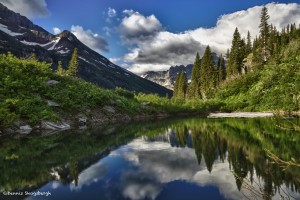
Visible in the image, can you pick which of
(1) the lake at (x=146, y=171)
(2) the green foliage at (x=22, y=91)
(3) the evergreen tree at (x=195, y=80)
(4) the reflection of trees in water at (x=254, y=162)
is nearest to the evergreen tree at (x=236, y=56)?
(3) the evergreen tree at (x=195, y=80)

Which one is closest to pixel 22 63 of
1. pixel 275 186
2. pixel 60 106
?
pixel 60 106

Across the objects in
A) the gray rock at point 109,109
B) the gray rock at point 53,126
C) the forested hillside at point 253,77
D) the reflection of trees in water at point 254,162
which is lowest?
the reflection of trees in water at point 254,162

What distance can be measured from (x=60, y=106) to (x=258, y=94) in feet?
127

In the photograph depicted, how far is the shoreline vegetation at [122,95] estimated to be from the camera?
20.8 m

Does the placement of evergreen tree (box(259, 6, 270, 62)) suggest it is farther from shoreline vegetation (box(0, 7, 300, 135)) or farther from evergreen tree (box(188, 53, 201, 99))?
evergreen tree (box(188, 53, 201, 99))

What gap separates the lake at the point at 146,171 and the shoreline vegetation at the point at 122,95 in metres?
2.27

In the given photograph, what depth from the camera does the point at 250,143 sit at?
14734 mm

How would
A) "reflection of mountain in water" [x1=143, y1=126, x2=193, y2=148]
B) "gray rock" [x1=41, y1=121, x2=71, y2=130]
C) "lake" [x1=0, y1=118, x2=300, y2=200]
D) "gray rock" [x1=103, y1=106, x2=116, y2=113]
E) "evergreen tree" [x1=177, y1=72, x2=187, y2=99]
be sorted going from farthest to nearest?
"evergreen tree" [x1=177, y1=72, x2=187, y2=99], "gray rock" [x1=103, y1=106, x2=116, y2=113], "gray rock" [x1=41, y1=121, x2=71, y2=130], "reflection of mountain in water" [x1=143, y1=126, x2=193, y2=148], "lake" [x1=0, y1=118, x2=300, y2=200]

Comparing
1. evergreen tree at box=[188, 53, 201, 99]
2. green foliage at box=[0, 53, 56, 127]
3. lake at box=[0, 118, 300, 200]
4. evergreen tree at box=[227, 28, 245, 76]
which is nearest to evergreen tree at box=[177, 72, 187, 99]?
evergreen tree at box=[188, 53, 201, 99]

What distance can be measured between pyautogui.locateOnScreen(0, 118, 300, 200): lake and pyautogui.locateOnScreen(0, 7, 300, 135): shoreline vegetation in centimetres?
→ 227

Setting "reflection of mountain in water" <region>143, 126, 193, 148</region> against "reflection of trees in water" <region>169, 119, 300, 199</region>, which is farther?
"reflection of mountain in water" <region>143, 126, 193, 148</region>

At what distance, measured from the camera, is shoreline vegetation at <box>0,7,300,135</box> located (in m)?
20.8

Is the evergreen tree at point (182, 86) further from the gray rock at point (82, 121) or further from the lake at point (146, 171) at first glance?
the lake at point (146, 171)

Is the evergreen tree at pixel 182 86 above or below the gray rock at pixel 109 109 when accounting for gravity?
above
